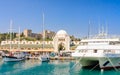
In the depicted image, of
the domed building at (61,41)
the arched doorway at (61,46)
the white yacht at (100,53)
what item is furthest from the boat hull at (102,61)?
the arched doorway at (61,46)

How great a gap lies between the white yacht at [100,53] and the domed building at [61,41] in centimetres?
6029

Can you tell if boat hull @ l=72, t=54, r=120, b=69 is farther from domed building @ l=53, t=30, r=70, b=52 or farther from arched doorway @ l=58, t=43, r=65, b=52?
arched doorway @ l=58, t=43, r=65, b=52

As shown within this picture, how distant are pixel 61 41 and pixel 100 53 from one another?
2625 inches

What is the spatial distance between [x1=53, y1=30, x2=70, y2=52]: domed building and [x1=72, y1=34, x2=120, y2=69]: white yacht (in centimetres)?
6029

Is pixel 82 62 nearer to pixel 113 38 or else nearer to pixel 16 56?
pixel 113 38

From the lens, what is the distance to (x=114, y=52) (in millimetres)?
44781

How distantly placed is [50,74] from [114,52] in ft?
35.1

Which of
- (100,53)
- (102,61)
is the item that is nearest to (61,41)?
(102,61)

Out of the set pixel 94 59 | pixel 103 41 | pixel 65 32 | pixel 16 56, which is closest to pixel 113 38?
pixel 103 41

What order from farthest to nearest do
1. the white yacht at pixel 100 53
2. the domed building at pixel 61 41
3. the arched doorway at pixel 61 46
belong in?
the arched doorway at pixel 61 46 < the domed building at pixel 61 41 < the white yacht at pixel 100 53

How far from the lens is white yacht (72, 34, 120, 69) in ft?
142

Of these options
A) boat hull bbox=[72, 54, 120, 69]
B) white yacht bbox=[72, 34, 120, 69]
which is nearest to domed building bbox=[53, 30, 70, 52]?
white yacht bbox=[72, 34, 120, 69]

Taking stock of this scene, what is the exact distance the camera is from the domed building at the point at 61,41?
10756 centimetres

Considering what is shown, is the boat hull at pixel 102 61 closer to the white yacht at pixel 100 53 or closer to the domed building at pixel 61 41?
the white yacht at pixel 100 53
